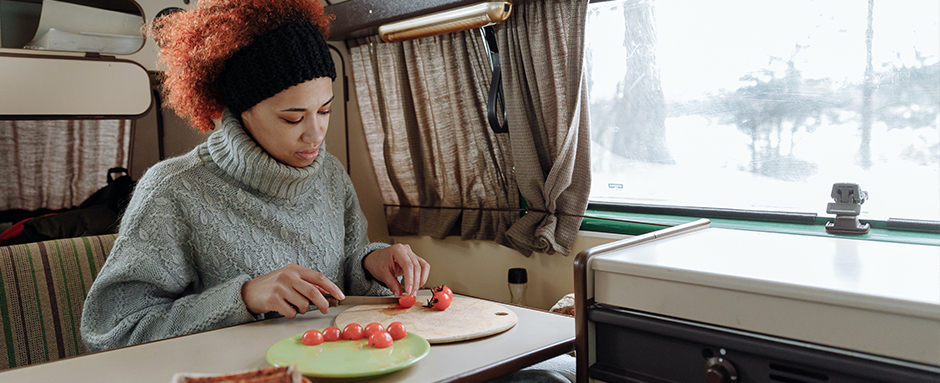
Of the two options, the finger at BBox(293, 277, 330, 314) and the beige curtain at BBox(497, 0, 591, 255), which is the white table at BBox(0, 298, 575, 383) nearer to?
the finger at BBox(293, 277, 330, 314)

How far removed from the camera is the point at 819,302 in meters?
0.73

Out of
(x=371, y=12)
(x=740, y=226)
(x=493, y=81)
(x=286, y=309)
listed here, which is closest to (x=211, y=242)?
(x=286, y=309)

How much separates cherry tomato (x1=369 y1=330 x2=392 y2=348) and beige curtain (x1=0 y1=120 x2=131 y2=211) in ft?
5.29

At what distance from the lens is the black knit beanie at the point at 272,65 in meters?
1.28

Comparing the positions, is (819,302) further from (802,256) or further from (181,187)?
(181,187)

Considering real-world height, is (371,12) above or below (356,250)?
above

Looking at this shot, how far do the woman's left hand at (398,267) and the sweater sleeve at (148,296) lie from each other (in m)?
0.29

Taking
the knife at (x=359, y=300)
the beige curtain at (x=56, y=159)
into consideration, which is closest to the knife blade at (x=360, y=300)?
the knife at (x=359, y=300)

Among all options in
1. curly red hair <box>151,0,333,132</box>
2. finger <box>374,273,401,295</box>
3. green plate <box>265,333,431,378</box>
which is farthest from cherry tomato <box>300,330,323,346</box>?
curly red hair <box>151,0,333,132</box>

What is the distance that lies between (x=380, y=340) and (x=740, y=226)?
1229 mm

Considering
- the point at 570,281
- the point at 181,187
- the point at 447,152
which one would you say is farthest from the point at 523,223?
the point at 181,187

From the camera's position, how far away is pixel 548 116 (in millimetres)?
2018

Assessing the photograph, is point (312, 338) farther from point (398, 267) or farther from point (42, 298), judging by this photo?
point (42, 298)

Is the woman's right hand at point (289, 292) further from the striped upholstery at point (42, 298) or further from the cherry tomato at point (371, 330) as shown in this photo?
the striped upholstery at point (42, 298)
